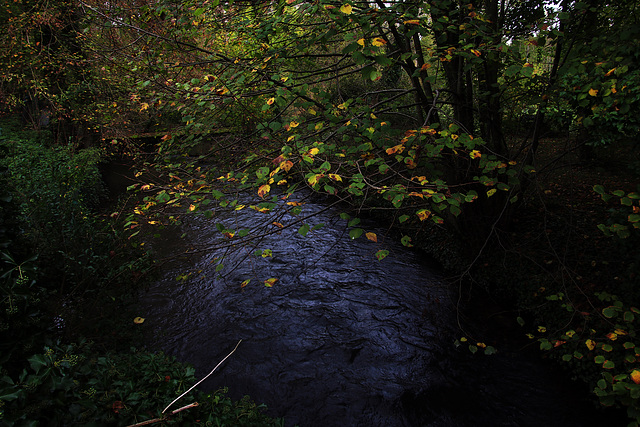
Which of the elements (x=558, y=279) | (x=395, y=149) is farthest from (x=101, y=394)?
(x=558, y=279)

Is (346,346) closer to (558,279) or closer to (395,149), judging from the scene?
(558,279)

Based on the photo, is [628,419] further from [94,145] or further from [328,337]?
[94,145]

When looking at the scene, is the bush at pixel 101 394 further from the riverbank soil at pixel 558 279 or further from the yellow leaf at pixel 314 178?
the riverbank soil at pixel 558 279

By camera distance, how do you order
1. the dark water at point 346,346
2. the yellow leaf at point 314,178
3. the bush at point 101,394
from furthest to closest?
1. the dark water at point 346,346
2. the yellow leaf at point 314,178
3. the bush at point 101,394

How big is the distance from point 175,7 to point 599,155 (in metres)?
8.48

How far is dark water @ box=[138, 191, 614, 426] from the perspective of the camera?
4527mm

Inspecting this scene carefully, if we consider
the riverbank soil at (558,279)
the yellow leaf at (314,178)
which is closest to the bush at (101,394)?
the yellow leaf at (314,178)

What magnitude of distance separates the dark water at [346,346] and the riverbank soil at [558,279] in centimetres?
30

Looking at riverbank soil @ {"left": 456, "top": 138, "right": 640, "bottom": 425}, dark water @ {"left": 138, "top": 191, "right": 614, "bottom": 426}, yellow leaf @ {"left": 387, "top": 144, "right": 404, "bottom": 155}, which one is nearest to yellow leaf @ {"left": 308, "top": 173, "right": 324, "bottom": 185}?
yellow leaf @ {"left": 387, "top": 144, "right": 404, "bottom": 155}

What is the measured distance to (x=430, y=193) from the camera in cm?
292

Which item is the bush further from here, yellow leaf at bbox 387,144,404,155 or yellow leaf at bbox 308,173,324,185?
yellow leaf at bbox 387,144,404,155

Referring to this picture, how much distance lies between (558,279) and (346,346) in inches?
139

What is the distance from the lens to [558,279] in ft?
17.8

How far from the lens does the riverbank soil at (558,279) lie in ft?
15.0
